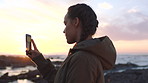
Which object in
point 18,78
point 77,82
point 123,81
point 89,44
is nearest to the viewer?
point 77,82

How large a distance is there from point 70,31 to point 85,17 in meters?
0.23

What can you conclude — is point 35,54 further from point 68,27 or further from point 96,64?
point 96,64

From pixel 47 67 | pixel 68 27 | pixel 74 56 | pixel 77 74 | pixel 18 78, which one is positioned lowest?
pixel 18 78

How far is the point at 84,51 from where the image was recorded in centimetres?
239

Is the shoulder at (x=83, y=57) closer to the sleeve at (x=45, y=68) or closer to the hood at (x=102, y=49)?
the hood at (x=102, y=49)

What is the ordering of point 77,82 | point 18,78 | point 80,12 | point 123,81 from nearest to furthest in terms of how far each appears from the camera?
1. point 77,82
2. point 80,12
3. point 123,81
4. point 18,78

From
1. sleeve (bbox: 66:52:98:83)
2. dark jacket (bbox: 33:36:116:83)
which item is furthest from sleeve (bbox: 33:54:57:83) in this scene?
sleeve (bbox: 66:52:98:83)

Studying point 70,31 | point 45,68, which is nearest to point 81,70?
point 70,31

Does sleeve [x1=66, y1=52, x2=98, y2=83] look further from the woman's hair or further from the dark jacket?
the woman's hair

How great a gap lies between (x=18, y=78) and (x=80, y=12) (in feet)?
94.6

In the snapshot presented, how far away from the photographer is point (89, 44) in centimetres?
243

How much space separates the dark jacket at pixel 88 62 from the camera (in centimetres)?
228

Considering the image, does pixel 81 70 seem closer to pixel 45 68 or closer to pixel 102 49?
pixel 102 49

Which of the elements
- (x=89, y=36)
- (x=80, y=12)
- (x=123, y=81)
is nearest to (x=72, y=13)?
(x=80, y=12)
